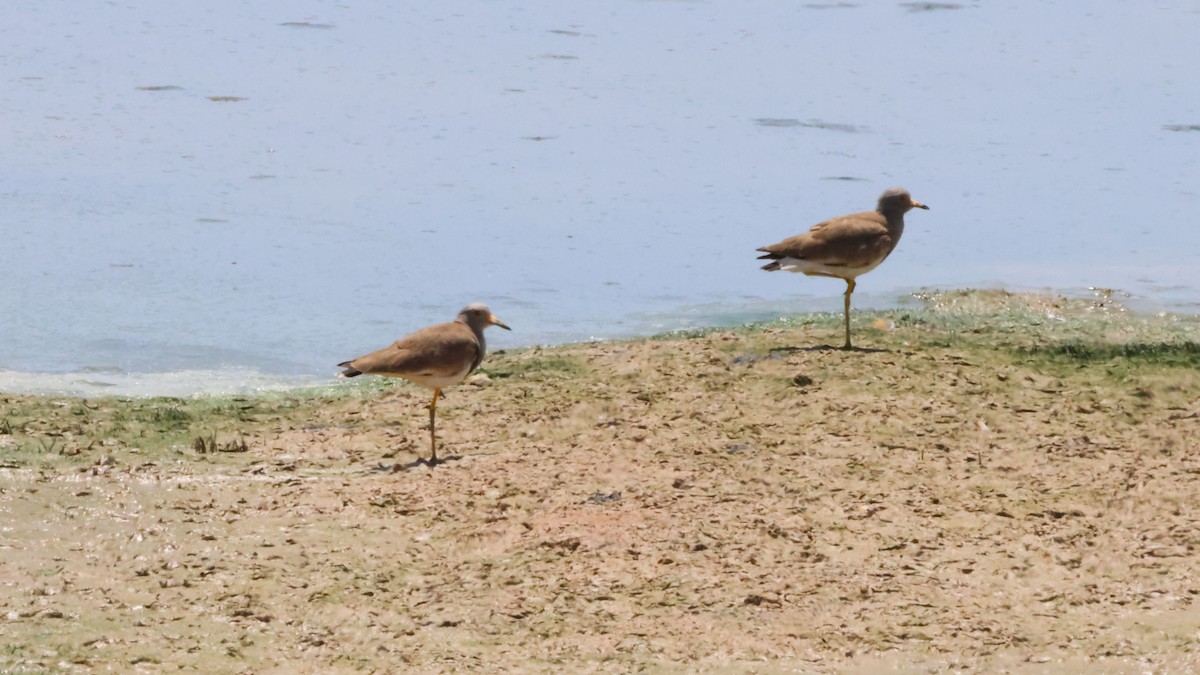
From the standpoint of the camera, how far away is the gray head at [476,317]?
9.15m

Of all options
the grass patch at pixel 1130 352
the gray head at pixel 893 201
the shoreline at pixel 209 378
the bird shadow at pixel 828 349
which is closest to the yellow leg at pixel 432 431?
the shoreline at pixel 209 378

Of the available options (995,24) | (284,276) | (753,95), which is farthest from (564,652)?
(995,24)

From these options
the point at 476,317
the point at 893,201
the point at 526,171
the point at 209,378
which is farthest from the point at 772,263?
the point at 526,171

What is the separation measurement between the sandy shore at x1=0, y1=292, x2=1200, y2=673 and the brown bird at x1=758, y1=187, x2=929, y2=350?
45 centimetres

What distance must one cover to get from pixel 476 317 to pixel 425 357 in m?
0.61

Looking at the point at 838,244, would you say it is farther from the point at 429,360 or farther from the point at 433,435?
the point at 433,435

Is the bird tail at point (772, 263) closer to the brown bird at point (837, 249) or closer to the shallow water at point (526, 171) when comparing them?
the brown bird at point (837, 249)

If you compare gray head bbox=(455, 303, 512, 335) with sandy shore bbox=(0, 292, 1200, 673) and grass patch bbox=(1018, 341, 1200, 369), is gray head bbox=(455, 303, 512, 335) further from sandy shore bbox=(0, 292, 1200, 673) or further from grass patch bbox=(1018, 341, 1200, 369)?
grass patch bbox=(1018, 341, 1200, 369)

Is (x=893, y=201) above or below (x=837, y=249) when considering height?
above

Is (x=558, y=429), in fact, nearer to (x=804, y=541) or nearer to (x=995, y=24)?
(x=804, y=541)

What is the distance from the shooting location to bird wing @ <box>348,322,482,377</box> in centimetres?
864

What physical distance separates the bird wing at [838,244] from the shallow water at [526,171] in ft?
3.62

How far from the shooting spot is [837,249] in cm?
1023

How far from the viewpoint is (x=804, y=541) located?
23.5 feet
